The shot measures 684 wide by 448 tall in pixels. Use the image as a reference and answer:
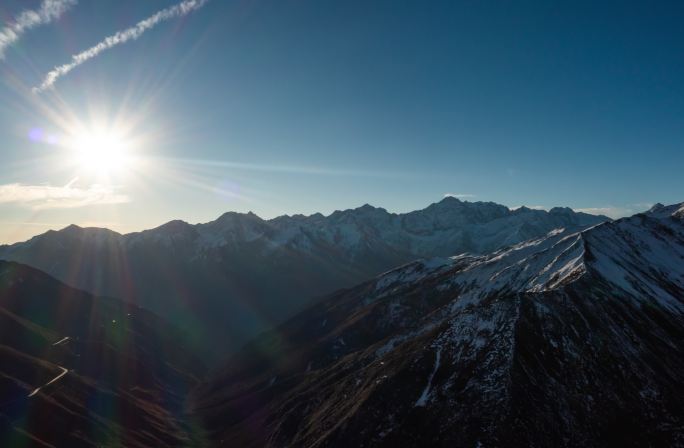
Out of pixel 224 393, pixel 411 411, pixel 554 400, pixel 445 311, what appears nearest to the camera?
pixel 554 400

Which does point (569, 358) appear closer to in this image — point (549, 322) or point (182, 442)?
point (549, 322)

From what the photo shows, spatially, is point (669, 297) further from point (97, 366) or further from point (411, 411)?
point (97, 366)

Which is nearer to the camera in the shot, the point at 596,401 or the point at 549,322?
the point at 596,401

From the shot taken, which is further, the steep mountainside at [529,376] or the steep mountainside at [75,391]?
the steep mountainside at [75,391]

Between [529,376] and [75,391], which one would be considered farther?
[75,391]

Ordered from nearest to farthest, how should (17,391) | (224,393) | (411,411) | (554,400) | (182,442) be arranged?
(554,400) < (411,411) < (17,391) < (182,442) < (224,393)

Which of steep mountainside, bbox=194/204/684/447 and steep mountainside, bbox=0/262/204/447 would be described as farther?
steep mountainside, bbox=0/262/204/447

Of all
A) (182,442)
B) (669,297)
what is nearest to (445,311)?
(669,297)

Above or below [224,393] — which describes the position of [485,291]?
above

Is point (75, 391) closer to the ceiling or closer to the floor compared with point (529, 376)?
closer to the ceiling

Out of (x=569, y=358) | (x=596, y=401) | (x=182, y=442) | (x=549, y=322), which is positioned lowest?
(x=182, y=442)
